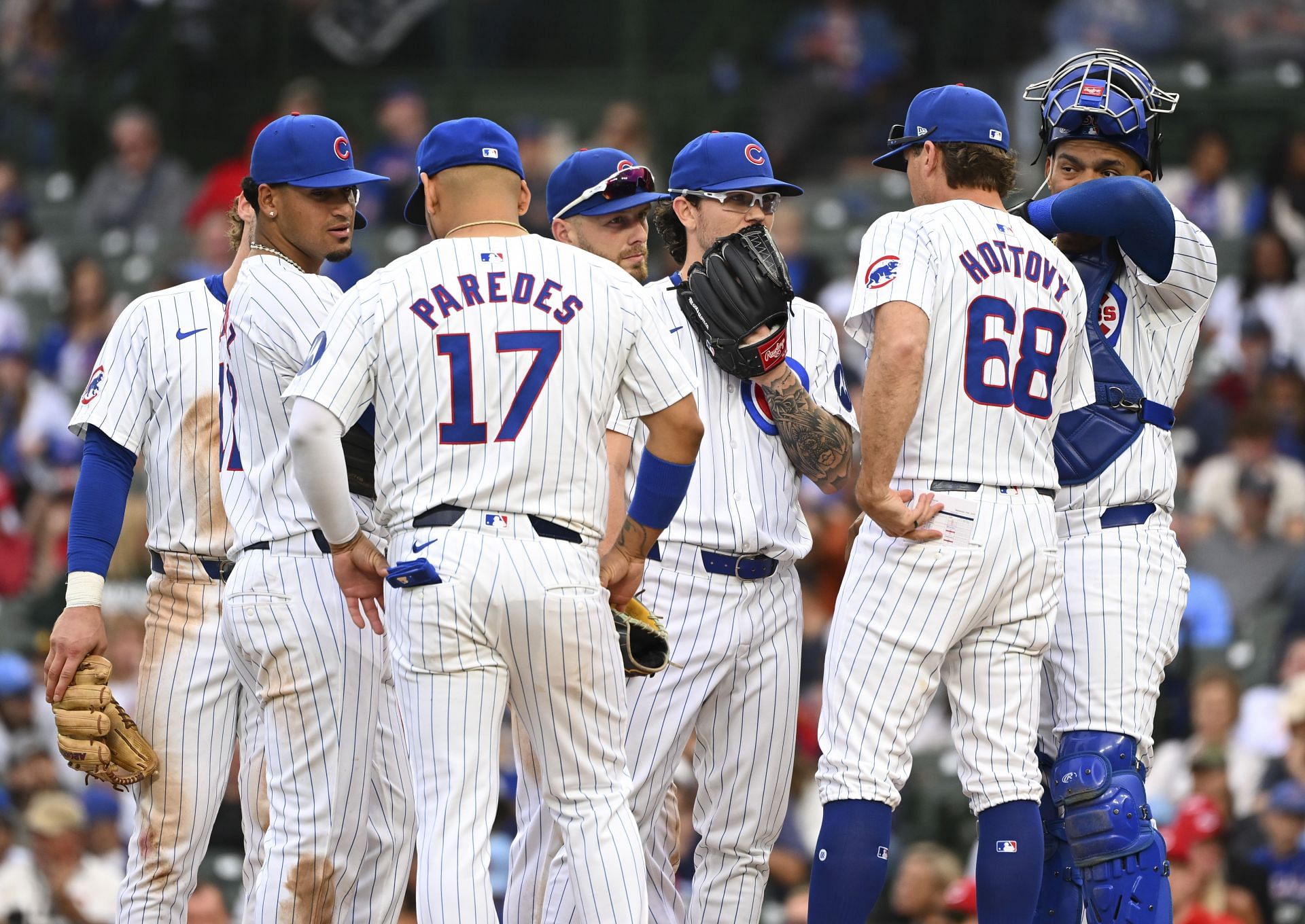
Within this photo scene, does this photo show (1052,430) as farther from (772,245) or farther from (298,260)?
(298,260)

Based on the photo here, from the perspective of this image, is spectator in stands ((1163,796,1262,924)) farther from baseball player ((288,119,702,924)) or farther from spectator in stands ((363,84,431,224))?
spectator in stands ((363,84,431,224))

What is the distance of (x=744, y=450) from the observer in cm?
511

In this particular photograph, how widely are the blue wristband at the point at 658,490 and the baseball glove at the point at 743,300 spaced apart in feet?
1.97

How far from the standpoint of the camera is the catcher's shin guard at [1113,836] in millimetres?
4676

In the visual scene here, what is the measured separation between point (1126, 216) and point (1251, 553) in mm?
4947

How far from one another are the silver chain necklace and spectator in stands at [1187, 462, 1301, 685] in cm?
578

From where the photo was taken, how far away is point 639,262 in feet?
18.3

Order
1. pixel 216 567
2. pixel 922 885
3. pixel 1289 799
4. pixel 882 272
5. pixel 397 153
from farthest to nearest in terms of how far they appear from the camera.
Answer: pixel 397 153
pixel 922 885
pixel 1289 799
pixel 216 567
pixel 882 272

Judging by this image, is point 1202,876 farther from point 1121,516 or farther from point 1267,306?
point 1267,306

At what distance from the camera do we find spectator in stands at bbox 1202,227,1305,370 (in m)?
10.4

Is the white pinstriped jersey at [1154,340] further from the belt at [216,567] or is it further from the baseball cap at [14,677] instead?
the baseball cap at [14,677]

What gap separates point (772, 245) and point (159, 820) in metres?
Result: 2.27

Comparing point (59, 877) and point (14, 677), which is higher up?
point (14, 677)

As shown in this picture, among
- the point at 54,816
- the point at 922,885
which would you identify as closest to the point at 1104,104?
the point at 922,885
